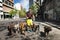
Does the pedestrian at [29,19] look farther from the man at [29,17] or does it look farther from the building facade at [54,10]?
the building facade at [54,10]

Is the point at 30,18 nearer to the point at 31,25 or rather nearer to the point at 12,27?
the point at 31,25

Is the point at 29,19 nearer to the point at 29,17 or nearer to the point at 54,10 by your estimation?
the point at 29,17

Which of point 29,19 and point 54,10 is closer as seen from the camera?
point 29,19

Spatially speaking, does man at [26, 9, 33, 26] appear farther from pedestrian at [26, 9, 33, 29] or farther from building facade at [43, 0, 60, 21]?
building facade at [43, 0, 60, 21]

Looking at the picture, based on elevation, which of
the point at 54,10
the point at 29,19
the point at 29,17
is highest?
the point at 54,10

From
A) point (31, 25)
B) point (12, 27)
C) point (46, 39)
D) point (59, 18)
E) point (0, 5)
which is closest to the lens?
point (46, 39)

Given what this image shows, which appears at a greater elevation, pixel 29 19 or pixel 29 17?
pixel 29 17

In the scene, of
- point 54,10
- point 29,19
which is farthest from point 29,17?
point 54,10

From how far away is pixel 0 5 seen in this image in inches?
3442

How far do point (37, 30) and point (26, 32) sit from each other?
152 cm

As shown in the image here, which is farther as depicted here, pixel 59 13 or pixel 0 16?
pixel 0 16

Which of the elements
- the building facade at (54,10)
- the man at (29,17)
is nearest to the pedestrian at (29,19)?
the man at (29,17)

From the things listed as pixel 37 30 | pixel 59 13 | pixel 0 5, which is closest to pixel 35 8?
pixel 0 5

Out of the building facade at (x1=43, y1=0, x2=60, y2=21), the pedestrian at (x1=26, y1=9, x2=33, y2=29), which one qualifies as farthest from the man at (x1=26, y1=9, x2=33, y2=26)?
the building facade at (x1=43, y1=0, x2=60, y2=21)
